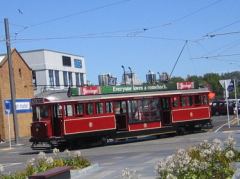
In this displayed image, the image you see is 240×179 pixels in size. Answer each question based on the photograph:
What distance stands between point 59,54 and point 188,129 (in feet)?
128

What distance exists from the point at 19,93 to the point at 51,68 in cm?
1565

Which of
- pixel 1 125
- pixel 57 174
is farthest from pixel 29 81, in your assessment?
pixel 57 174

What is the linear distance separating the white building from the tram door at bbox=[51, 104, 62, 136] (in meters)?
34.4

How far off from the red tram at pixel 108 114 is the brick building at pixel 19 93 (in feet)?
70.0

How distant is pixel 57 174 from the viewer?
11984mm

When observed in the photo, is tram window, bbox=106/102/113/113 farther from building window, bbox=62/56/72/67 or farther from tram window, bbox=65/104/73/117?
building window, bbox=62/56/72/67

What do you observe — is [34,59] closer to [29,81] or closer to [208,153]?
[29,81]

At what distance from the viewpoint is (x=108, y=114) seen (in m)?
33.7

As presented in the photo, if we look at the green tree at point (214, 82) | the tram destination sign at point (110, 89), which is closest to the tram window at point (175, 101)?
the tram destination sign at point (110, 89)

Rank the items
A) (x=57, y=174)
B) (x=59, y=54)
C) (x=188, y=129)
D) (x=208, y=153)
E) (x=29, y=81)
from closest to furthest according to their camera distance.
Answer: (x=208, y=153), (x=57, y=174), (x=188, y=129), (x=29, y=81), (x=59, y=54)

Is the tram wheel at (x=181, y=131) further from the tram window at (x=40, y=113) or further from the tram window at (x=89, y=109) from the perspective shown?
the tram window at (x=40, y=113)

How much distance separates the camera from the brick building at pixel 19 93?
54.6 meters

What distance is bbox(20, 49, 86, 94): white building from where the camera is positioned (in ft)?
234

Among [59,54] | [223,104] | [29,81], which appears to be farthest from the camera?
[59,54]
